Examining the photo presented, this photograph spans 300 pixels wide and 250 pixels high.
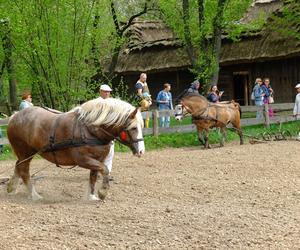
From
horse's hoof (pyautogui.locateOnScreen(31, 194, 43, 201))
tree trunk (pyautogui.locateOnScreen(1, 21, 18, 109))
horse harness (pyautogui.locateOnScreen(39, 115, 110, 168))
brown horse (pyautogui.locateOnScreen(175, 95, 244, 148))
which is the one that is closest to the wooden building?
tree trunk (pyautogui.locateOnScreen(1, 21, 18, 109))

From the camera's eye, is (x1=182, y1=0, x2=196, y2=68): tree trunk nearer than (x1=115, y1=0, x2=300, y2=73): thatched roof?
Yes

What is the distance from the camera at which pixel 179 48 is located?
27.1m

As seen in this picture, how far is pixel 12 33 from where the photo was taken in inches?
675

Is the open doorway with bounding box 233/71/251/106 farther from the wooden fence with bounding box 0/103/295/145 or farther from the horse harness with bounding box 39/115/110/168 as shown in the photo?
the horse harness with bounding box 39/115/110/168

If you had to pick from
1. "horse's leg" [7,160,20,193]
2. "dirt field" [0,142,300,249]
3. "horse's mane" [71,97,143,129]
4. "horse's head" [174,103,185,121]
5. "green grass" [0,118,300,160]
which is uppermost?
"horse's mane" [71,97,143,129]

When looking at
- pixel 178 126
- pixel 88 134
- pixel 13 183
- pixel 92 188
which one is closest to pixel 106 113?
pixel 88 134

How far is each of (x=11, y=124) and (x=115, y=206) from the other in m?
2.23

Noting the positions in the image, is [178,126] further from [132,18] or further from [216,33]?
[132,18]

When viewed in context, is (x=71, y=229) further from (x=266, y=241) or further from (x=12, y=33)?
(x=12, y=33)

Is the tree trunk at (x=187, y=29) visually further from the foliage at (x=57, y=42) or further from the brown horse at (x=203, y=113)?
the brown horse at (x=203, y=113)

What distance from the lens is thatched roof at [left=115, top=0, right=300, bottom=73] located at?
24.7 metres

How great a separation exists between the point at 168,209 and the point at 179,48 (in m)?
20.4

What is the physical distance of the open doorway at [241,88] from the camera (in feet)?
94.2

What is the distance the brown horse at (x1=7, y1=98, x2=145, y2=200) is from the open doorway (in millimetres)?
20506
